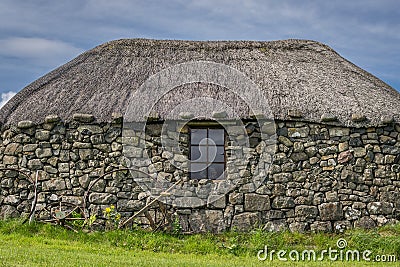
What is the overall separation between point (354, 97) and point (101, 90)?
530cm

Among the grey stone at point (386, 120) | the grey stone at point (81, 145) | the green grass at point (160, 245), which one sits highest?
the grey stone at point (386, 120)

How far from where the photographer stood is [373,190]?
1178 cm

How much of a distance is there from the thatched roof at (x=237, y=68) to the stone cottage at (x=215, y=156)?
0.15 ft

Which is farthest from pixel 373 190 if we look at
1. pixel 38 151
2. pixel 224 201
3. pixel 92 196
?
pixel 38 151

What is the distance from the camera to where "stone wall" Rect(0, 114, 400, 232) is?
11555 mm

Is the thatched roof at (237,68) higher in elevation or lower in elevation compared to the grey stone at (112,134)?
higher

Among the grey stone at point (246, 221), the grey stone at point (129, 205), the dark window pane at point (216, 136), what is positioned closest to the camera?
the grey stone at point (246, 221)

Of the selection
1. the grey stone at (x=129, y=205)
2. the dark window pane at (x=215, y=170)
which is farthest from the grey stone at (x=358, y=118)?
the grey stone at (x=129, y=205)

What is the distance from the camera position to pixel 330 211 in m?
11.6

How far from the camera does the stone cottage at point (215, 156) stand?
1157 cm

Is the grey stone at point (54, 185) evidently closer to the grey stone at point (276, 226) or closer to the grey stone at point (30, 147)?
the grey stone at point (30, 147)

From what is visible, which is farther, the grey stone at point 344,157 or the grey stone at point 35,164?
the grey stone at point 35,164

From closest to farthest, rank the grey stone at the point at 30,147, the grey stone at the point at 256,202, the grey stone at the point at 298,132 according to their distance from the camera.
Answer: the grey stone at the point at 256,202
the grey stone at the point at 298,132
the grey stone at the point at 30,147

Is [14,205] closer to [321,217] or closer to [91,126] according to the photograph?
[91,126]
